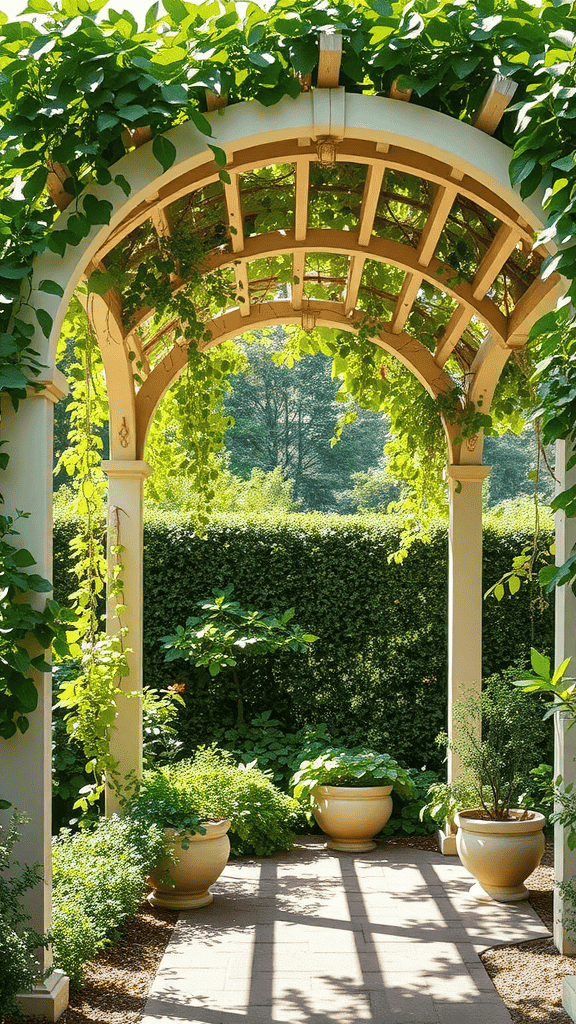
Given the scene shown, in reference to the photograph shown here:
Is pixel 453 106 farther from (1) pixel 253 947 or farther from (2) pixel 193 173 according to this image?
(1) pixel 253 947

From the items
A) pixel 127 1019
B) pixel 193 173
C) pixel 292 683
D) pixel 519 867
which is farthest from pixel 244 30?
pixel 292 683

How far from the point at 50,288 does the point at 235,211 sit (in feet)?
4.36

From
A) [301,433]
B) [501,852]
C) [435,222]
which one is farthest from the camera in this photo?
[301,433]

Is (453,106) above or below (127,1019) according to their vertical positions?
above

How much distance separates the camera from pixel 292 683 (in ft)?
23.7

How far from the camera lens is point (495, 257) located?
14.5ft

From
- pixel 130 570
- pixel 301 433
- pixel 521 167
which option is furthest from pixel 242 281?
pixel 301 433

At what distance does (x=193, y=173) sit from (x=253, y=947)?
3.36 m

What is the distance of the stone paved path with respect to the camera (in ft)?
11.7

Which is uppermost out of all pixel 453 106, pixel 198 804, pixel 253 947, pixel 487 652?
pixel 453 106

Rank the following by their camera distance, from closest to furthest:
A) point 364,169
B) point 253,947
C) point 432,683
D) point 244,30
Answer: point 244,30 < point 253,947 < point 364,169 < point 432,683

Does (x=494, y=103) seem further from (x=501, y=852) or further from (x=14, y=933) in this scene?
(x=501, y=852)

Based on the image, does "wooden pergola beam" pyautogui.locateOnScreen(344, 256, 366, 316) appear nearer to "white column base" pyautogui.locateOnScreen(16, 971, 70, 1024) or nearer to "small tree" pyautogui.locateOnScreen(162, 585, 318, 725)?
"small tree" pyautogui.locateOnScreen(162, 585, 318, 725)

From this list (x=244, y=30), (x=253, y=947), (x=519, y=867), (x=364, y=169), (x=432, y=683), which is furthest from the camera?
(x=432, y=683)
